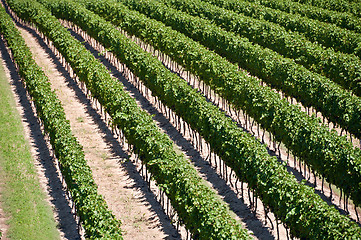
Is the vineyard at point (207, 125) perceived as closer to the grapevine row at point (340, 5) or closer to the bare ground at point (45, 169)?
the bare ground at point (45, 169)

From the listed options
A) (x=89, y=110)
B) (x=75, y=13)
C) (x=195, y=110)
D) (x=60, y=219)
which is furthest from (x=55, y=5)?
(x=60, y=219)

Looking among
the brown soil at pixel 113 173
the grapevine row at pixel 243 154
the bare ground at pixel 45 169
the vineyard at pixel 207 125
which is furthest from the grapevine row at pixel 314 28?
the bare ground at pixel 45 169

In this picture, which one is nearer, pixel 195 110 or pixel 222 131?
pixel 222 131

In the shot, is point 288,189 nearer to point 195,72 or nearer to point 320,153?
point 320,153

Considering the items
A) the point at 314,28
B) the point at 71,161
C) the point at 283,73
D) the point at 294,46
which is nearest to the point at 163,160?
the point at 71,161

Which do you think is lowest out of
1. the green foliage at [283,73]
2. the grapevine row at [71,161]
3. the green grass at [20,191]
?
the green grass at [20,191]

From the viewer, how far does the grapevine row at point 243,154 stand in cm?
1811

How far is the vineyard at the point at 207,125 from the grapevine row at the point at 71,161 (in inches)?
2.4

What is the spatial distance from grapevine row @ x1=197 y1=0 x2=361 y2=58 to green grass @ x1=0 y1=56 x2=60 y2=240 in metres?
23.2

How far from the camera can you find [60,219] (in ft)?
69.6

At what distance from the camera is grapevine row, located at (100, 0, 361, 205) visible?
69.8ft

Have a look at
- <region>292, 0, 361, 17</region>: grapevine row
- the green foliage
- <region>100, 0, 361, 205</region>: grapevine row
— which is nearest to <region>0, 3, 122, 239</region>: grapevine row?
<region>100, 0, 361, 205</region>: grapevine row

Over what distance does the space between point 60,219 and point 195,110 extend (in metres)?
8.87

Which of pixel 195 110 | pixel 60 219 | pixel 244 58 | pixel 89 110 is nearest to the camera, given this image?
pixel 60 219
